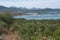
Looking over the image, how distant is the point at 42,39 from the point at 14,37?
101 centimetres

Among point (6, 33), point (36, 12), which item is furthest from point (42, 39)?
point (36, 12)

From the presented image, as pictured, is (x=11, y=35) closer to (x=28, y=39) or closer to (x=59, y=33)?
(x=28, y=39)

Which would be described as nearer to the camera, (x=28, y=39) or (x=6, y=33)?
(x=6, y=33)

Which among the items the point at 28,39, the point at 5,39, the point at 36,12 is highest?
the point at 5,39

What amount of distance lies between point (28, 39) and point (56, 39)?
140 centimetres

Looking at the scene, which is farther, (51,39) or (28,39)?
(28,39)

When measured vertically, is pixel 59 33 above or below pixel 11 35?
below

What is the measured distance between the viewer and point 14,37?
8500mm

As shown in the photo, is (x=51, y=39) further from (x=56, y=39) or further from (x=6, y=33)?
(x=6, y=33)

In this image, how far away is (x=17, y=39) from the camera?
8.53 m

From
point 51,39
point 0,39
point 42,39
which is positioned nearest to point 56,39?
point 51,39

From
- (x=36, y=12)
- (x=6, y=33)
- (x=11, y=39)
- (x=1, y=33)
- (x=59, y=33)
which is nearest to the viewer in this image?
(x=11, y=39)

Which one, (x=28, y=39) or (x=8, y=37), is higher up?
(x=8, y=37)

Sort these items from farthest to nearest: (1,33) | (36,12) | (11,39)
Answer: (36,12)
(1,33)
(11,39)
